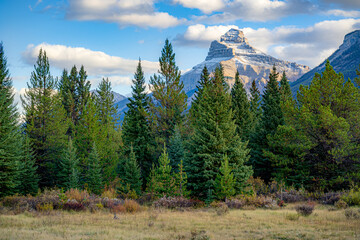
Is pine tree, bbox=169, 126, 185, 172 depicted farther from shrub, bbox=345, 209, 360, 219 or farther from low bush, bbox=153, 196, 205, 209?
shrub, bbox=345, 209, 360, 219

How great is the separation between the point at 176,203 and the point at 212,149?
15.9 feet

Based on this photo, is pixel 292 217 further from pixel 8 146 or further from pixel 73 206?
pixel 8 146

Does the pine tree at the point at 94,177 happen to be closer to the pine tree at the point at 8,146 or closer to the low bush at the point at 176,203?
the pine tree at the point at 8,146

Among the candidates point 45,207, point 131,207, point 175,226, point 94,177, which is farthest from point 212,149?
point 94,177

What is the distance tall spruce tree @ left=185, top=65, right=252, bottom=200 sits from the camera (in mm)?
19625

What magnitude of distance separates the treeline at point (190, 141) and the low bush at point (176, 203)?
0.93 m

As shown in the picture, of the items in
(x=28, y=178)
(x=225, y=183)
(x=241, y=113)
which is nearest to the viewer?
(x=225, y=183)

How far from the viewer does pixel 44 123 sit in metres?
31.2

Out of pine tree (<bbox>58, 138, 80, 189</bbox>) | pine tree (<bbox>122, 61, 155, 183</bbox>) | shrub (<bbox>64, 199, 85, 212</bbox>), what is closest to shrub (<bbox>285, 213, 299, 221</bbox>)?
shrub (<bbox>64, 199, 85, 212</bbox>)

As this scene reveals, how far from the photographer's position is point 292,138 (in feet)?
83.7

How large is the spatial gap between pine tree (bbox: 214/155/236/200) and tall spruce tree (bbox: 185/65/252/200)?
0.59 m

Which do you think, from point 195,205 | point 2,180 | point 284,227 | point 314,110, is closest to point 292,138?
point 314,110

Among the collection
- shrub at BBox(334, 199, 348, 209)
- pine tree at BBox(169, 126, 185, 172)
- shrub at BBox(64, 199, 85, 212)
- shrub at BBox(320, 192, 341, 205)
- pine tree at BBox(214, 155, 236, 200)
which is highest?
pine tree at BBox(169, 126, 185, 172)

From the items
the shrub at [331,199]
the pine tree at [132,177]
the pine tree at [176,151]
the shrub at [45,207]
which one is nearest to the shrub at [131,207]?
the shrub at [45,207]
